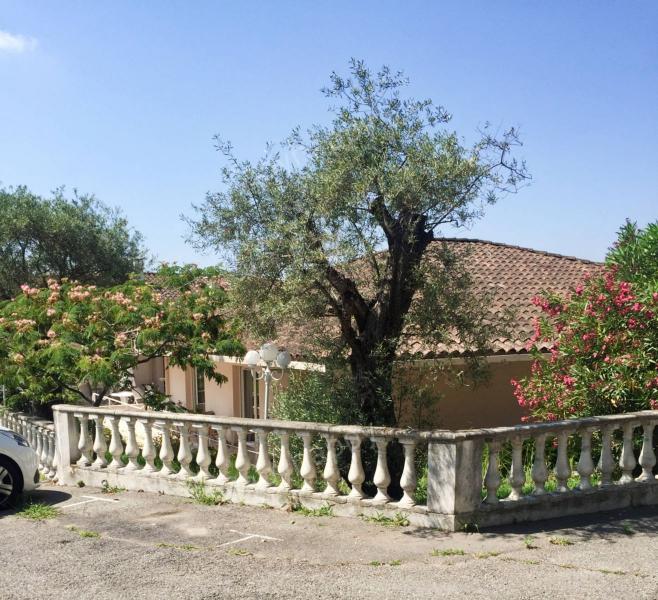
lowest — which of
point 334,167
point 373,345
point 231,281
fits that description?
point 373,345

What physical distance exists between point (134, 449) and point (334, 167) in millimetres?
3937

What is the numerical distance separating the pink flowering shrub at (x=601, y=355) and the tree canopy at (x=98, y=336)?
191 inches

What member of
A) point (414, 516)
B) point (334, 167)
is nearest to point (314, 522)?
point (414, 516)

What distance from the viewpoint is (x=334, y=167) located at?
7152 mm

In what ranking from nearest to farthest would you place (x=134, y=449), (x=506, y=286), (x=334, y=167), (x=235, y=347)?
(x=334, y=167), (x=134, y=449), (x=235, y=347), (x=506, y=286)

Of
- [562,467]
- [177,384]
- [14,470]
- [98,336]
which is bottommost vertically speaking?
[177,384]

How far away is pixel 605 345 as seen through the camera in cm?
873

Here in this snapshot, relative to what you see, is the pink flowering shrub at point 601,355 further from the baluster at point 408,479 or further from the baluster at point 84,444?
the baluster at point 84,444

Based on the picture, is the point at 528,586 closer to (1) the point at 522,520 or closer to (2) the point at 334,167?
(1) the point at 522,520

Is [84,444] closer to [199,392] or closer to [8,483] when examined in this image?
[8,483]

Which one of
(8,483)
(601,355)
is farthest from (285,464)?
(601,355)

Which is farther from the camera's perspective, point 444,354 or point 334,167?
point 444,354

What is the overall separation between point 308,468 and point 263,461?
0.54 metres

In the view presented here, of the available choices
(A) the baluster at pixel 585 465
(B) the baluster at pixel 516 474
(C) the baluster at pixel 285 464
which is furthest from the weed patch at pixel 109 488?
(A) the baluster at pixel 585 465
